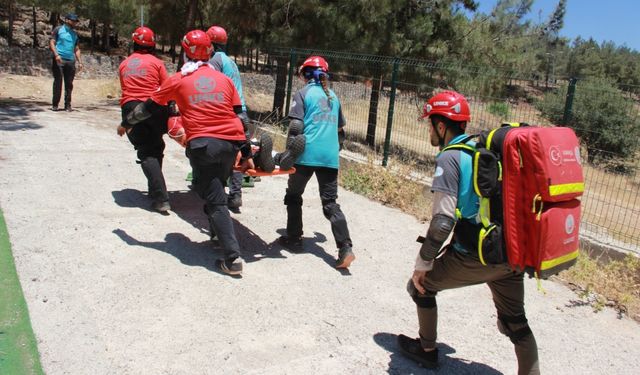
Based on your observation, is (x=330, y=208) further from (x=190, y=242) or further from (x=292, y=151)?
(x=190, y=242)

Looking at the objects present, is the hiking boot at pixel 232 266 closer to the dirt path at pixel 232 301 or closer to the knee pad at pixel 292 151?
the dirt path at pixel 232 301

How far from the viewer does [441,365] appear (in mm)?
3617

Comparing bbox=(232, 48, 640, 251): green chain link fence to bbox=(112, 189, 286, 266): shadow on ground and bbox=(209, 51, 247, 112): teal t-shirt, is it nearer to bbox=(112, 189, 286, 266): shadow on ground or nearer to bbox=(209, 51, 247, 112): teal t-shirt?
bbox=(209, 51, 247, 112): teal t-shirt

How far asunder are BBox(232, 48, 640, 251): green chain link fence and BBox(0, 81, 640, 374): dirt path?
2335 mm

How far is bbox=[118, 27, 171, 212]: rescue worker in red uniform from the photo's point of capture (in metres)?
5.79

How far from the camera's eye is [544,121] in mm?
8156

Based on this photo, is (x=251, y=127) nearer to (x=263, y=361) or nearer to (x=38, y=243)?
(x=38, y=243)

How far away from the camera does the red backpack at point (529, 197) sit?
2.65m

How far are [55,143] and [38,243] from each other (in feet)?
13.0

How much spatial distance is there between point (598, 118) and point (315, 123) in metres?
6.36

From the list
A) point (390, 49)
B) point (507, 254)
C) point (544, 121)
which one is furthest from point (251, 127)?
point (390, 49)

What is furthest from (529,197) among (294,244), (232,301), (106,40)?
(106,40)

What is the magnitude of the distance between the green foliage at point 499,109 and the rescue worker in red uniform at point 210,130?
5.33 m

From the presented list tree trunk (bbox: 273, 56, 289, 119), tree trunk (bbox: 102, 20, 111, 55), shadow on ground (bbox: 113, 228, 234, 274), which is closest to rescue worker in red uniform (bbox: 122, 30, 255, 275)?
shadow on ground (bbox: 113, 228, 234, 274)
